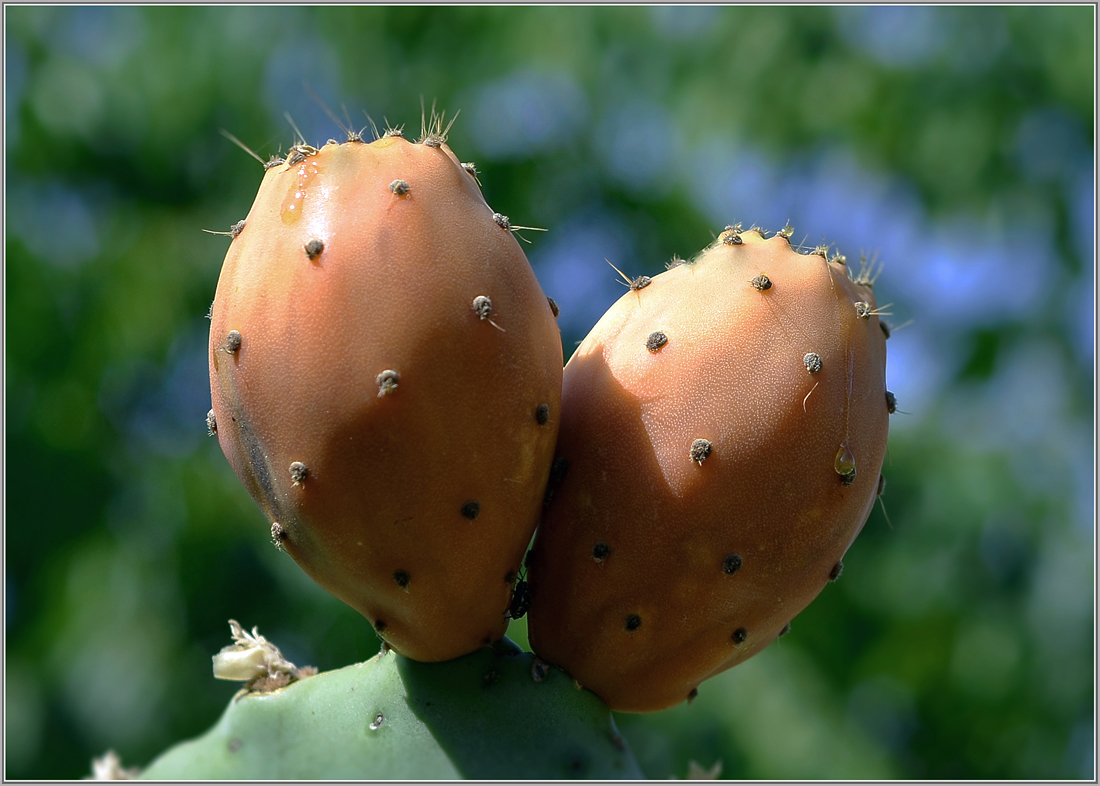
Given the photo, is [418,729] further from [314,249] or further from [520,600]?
[314,249]

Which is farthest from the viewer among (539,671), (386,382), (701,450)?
(539,671)

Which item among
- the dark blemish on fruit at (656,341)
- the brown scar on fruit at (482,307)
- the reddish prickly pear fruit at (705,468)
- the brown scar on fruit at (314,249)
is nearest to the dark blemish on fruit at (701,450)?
the reddish prickly pear fruit at (705,468)

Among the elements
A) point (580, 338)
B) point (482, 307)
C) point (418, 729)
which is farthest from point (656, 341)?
point (580, 338)

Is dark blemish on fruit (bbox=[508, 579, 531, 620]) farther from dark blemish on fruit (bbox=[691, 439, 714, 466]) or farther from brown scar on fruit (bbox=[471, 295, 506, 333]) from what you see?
brown scar on fruit (bbox=[471, 295, 506, 333])

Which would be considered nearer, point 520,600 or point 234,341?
point 234,341

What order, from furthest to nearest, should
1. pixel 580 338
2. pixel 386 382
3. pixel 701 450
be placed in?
pixel 580 338 → pixel 701 450 → pixel 386 382

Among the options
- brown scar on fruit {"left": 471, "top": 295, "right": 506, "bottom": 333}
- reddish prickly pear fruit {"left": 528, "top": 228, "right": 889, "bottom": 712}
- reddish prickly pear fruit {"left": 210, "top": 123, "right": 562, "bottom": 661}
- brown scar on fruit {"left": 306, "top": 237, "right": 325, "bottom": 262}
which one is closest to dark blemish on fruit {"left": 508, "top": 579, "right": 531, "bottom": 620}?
reddish prickly pear fruit {"left": 528, "top": 228, "right": 889, "bottom": 712}

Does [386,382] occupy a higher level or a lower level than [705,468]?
higher
